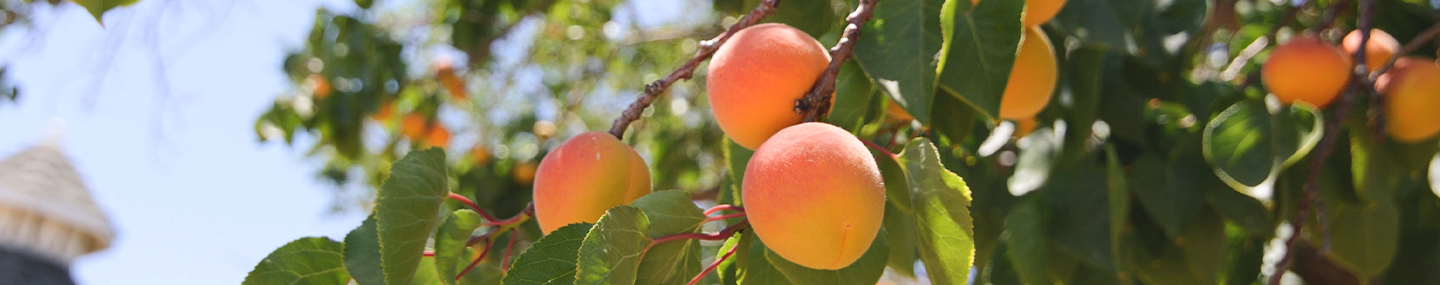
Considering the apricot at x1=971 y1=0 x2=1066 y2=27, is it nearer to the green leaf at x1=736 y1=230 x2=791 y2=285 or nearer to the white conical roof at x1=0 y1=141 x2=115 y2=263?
the green leaf at x1=736 y1=230 x2=791 y2=285

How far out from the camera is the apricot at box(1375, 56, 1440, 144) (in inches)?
41.2

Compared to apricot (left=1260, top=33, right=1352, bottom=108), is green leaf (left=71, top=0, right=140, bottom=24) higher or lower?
higher

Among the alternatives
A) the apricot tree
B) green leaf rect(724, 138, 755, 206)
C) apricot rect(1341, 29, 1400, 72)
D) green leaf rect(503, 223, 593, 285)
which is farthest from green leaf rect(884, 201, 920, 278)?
apricot rect(1341, 29, 1400, 72)

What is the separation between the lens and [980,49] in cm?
61

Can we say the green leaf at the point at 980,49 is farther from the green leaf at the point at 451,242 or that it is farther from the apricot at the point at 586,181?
the green leaf at the point at 451,242

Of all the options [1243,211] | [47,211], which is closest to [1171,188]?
[1243,211]

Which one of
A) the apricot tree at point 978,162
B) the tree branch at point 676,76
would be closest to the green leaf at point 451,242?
the apricot tree at point 978,162

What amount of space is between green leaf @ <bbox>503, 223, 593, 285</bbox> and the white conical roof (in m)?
3.55

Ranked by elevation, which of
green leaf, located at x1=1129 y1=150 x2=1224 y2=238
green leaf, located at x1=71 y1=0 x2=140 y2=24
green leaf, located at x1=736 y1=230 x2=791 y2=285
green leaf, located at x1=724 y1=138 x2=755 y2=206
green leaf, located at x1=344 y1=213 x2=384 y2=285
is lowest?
green leaf, located at x1=1129 y1=150 x2=1224 y2=238

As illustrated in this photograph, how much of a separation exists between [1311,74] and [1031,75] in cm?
57

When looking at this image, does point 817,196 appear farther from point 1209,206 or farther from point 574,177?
point 1209,206

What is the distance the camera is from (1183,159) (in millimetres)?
1092

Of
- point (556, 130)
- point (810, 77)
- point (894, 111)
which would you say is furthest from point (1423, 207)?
point (556, 130)

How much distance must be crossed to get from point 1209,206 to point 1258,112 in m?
0.15
